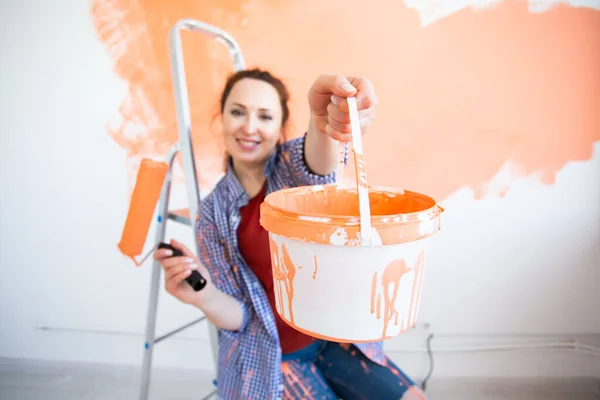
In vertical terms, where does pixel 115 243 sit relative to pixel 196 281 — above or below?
below

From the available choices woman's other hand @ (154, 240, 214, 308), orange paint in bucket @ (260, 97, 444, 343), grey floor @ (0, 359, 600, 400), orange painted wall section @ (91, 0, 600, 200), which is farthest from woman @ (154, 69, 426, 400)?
grey floor @ (0, 359, 600, 400)

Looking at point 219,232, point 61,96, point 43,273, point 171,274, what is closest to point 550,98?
point 219,232

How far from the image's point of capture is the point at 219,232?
30.6 inches

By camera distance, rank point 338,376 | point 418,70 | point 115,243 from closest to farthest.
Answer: point 338,376
point 418,70
point 115,243

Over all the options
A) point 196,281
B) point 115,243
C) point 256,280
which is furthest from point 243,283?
point 115,243

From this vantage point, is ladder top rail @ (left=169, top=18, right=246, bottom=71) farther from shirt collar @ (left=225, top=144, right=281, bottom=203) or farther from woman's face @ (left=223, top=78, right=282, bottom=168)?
shirt collar @ (left=225, top=144, right=281, bottom=203)

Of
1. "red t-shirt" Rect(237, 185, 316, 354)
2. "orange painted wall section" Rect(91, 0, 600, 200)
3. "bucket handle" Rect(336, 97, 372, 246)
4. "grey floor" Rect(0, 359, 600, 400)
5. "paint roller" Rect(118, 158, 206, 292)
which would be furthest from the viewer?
"grey floor" Rect(0, 359, 600, 400)

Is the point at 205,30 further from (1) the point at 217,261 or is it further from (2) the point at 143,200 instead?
(1) the point at 217,261

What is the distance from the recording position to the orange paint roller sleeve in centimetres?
89

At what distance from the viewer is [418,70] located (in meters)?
1.13

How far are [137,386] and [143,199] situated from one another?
83 centimetres

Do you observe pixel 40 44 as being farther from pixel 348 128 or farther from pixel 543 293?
pixel 543 293

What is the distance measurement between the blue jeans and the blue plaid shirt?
0.03m

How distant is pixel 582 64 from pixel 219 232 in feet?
3.92
